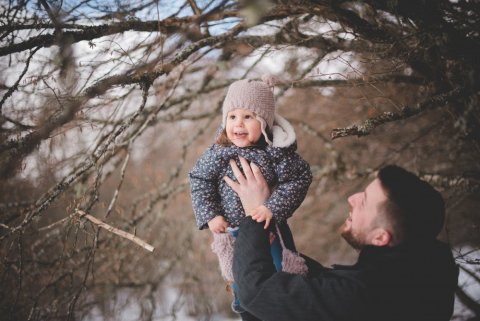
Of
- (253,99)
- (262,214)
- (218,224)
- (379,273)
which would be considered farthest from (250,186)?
(379,273)

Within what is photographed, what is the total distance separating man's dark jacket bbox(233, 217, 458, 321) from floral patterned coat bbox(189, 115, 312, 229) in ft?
1.25

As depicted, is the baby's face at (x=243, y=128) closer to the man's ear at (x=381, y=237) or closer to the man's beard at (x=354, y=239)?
the man's beard at (x=354, y=239)

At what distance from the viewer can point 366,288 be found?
1.62 m

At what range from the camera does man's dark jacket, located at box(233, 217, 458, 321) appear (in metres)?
1.62

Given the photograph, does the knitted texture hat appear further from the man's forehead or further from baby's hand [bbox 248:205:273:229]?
the man's forehead

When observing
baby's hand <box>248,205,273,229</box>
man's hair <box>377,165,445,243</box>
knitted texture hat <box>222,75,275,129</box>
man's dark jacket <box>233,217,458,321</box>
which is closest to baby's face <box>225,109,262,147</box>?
knitted texture hat <box>222,75,275,129</box>

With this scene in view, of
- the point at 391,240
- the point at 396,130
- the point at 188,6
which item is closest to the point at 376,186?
the point at 391,240

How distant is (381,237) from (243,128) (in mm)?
890

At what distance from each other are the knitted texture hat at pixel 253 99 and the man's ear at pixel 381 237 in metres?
0.82

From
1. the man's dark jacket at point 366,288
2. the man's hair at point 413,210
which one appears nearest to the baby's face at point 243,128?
the man's dark jacket at point 366,288

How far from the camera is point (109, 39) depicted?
8.27 feet

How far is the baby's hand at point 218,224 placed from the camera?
209 centimetres

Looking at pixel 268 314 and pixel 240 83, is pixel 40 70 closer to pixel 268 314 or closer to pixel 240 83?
pixel 240 83

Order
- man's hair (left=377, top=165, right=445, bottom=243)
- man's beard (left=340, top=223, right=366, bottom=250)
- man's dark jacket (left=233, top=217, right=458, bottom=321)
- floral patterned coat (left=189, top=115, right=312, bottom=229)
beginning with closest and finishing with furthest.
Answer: man's dark jacket (left=233, top=217, right=458, bottom=321) → man's hair (left=377, top=165, right=445, bottom=243) → man's beard (left=340, top=223, right=366, bottom=250) → floral patterned coat (left=189, top=115, right=312, bottom=229)
